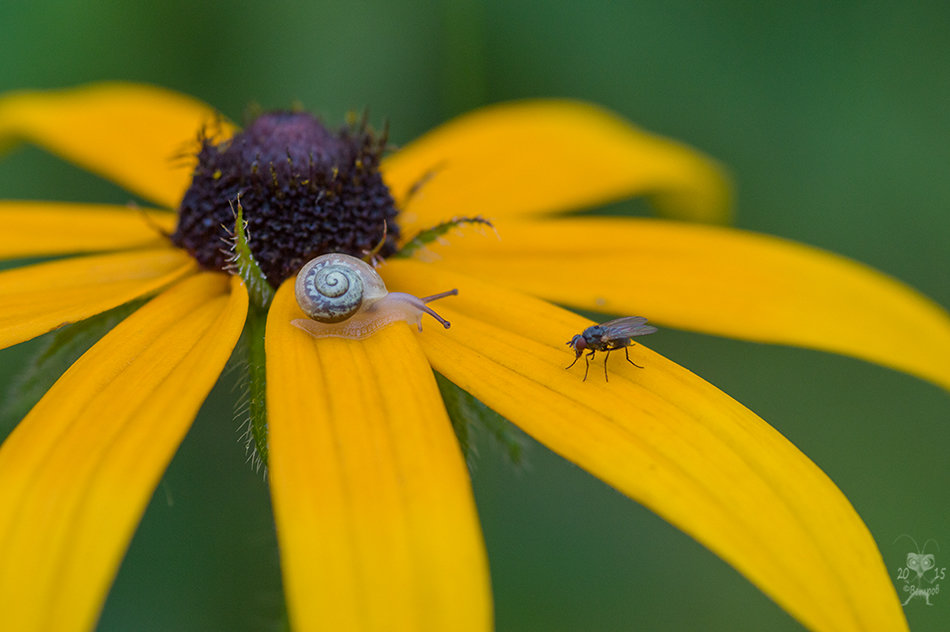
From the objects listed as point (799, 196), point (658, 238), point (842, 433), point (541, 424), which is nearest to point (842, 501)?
point (541, 424)

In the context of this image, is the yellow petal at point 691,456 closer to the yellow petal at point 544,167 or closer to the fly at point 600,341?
the fly at point 600,341

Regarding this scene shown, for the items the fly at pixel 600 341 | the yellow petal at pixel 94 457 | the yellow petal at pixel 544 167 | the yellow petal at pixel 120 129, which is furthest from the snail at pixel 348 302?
the yellow petal at pixel 120 129

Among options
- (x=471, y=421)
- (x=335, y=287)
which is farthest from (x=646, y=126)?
(x=335, y=287)

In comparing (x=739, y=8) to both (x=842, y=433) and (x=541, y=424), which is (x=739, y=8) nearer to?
(x=842, y=433)

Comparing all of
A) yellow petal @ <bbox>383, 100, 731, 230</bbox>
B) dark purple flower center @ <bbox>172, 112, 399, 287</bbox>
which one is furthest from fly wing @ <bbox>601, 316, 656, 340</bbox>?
yellow petal @ <bbox>383, 100, 731, 230</bbox>

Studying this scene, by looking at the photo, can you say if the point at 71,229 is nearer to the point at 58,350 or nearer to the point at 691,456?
the point at 58,350

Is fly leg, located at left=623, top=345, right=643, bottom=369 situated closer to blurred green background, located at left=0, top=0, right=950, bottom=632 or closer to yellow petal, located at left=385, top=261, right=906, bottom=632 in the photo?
yellow petal, located at left=385, top=261, right=906, bottom=632
